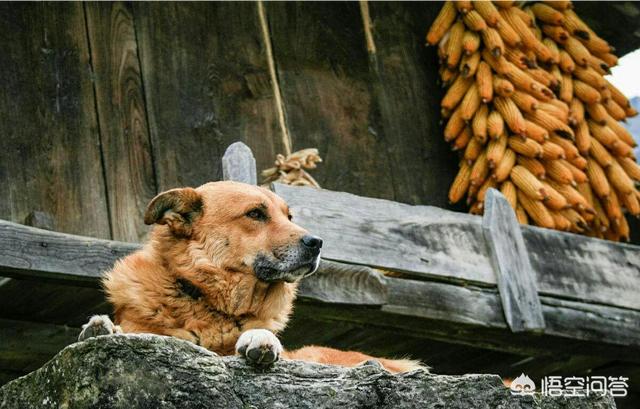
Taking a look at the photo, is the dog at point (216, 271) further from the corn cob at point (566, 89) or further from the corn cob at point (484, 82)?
the corn cob at point (566, 89)

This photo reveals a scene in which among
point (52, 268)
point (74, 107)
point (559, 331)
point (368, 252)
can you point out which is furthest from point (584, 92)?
point (52, 268)

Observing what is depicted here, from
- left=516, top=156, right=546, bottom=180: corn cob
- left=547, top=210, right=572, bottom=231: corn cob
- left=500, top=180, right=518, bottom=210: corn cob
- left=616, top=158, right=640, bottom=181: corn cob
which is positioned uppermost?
left=516, top=156, right=546, bottom=180: corn cob

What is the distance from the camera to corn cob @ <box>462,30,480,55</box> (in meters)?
7.94

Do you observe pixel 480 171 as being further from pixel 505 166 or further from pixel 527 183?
pixel 527 183

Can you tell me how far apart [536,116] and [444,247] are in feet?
4.78

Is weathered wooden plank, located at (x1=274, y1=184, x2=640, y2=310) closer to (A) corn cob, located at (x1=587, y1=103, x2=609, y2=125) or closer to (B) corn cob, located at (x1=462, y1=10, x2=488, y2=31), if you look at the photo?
(A) corn cob, located at (x1=587, y1=103, x2=609, y2=125)

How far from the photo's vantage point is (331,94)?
26.0 ft

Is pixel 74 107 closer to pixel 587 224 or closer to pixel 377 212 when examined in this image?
pixel 377 212

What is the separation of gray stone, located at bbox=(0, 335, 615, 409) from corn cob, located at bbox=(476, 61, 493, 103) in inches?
165

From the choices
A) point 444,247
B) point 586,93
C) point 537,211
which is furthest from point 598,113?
point 444,247

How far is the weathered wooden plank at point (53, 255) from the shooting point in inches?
218

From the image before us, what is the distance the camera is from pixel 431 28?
826 cm

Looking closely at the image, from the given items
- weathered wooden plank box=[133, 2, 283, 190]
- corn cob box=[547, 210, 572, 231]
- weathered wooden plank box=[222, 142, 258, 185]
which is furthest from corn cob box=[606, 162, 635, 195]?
weathered wooden plank box=[222, 142, 258, 185]

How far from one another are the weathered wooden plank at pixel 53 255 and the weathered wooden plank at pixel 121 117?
0.95 meters
